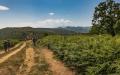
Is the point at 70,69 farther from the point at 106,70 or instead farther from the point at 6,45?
the point at 6,45

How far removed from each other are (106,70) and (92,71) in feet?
3.68

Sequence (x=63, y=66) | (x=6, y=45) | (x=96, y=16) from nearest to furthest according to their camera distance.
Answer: (x=63, y=66), (x=6, y=45), (x=96, y=16)

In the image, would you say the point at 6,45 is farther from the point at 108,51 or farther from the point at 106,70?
the point at 106,70

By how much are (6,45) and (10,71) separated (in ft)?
81.0

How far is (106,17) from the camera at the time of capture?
6281 centimetres

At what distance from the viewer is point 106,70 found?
48.2ft

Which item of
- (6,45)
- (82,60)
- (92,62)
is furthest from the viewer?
(6,45)

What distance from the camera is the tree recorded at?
203 feet

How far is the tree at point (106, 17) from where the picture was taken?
6175 cm

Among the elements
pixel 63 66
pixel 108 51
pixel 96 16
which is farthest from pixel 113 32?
pixel 108 51

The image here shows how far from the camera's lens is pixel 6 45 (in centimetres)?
4603

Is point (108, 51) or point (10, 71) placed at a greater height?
point (108, 51)

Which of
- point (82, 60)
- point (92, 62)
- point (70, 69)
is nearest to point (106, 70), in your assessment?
point (92, 62)

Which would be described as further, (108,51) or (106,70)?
(108,51)
